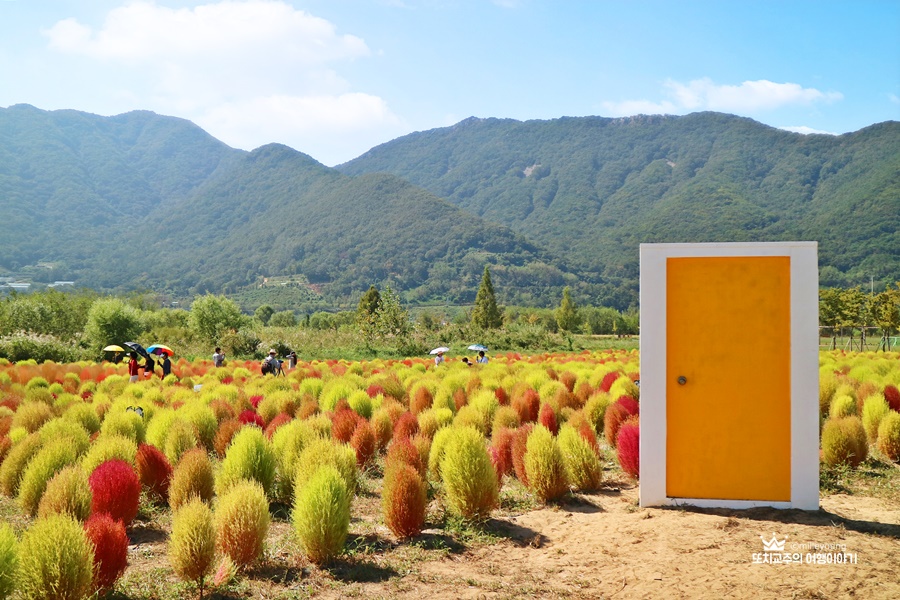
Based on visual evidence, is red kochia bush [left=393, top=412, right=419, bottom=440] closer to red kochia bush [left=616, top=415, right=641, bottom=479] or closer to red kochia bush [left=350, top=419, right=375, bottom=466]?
red kochia bush [left=350, top=419, right=375, bottom=466]

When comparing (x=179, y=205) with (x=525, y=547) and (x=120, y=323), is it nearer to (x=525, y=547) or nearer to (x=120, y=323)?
(x=120, y=323)

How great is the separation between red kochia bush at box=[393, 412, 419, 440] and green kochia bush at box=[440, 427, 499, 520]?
2.88 m

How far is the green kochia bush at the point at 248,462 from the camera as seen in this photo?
25.8 ft

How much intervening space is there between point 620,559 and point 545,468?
1.99 metres

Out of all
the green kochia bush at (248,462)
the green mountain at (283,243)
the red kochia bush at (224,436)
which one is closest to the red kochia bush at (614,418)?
the green kochia bush at (248,462)

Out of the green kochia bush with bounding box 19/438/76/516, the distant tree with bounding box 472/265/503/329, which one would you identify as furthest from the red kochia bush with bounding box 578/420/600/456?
the distant tree with bounding box 472/265/503/329

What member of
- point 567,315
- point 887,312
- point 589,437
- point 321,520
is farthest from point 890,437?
point 567,315

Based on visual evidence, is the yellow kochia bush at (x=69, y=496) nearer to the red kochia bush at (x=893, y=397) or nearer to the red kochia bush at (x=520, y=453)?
the red kochia bush at (x=520, y=453)

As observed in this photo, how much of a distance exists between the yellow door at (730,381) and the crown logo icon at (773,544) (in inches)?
42.8

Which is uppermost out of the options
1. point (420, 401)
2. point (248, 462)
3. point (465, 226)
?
point (465, 226)

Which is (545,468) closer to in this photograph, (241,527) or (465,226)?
(241,527)

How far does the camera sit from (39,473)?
7770 millimetres

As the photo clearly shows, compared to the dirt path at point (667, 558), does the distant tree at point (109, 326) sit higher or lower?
higher

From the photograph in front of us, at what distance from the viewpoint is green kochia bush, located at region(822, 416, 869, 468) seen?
9461mm
